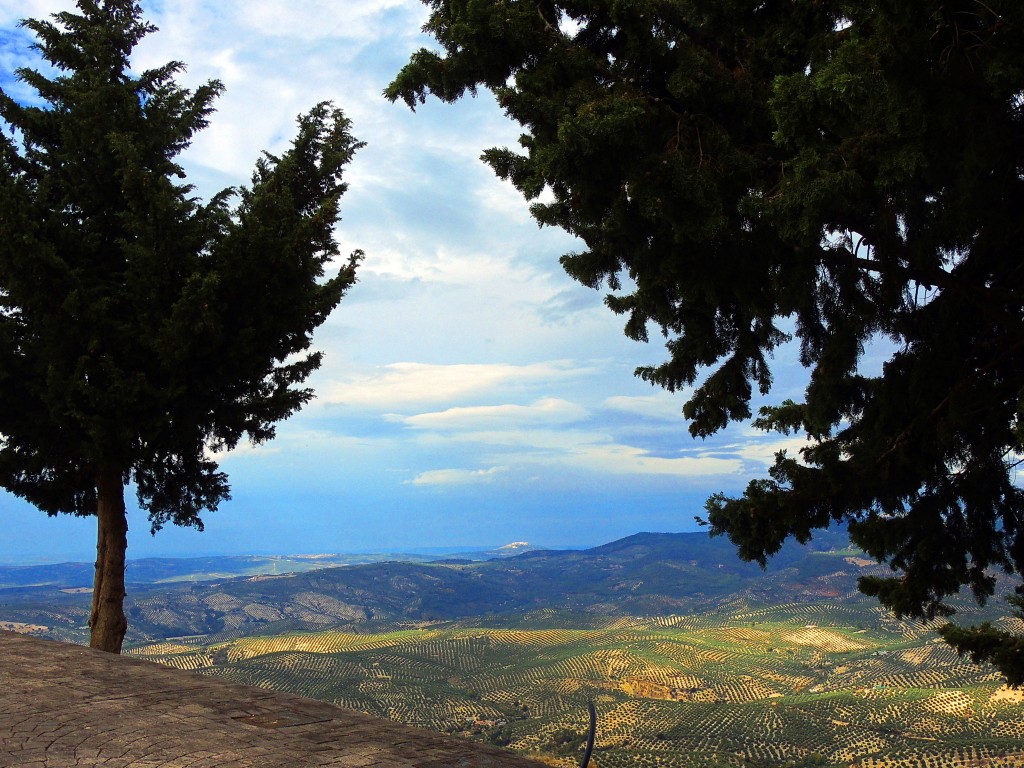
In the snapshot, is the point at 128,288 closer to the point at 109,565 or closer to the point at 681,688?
the point at 109,565

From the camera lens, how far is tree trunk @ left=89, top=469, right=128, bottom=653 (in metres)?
12.7

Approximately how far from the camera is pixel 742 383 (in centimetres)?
993

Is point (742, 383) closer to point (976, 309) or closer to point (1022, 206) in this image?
point (976, 309)

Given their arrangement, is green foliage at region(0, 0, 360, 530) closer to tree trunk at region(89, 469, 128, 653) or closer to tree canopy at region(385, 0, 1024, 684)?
tree trunk at region(89, 469, 128, 653)

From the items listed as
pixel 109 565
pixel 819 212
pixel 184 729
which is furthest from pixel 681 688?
pixel 819 212

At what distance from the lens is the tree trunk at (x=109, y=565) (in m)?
12.7

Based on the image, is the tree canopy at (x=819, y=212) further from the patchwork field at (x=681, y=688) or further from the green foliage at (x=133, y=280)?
the patchwork field at (x=681, y=688)

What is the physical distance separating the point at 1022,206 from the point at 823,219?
107 inches

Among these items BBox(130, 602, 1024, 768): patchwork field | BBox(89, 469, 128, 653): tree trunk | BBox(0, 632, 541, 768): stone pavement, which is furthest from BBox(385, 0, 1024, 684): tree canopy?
BBox(130, 602, 1024, 768): patchwork field

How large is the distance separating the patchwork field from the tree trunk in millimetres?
43474

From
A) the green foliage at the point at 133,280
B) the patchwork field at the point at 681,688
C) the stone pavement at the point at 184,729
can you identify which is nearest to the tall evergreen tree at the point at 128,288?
the green foliage at the point at 133,280

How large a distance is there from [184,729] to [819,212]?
270 inches

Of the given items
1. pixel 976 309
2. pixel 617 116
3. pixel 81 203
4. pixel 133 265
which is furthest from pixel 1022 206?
pixel 81 203

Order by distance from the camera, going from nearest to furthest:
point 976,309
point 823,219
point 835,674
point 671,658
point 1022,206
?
point 823,219
point 1022,206
point 976,309
point 835,674
point 671,658
